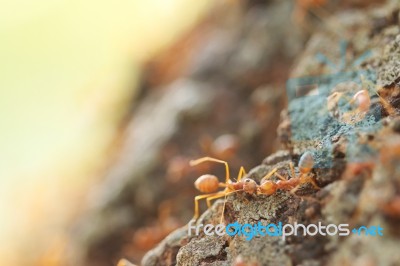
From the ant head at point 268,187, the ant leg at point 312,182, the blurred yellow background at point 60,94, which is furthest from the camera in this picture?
the blurred yellow background at point 60,94

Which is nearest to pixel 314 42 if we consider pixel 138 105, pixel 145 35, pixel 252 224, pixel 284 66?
pixel 284 66

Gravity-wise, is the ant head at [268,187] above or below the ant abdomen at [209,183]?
below

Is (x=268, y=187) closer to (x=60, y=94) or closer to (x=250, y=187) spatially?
(x=250, y=187)

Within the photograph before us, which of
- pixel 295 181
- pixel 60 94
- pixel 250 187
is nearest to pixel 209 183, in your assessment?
pixel 250 187

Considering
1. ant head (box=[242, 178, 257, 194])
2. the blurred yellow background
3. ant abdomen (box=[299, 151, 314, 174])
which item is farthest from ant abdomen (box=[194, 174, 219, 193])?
the blurred yellow background

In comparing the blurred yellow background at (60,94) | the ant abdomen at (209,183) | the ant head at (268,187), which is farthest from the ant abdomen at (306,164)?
the blurred yellow background at (60,94)

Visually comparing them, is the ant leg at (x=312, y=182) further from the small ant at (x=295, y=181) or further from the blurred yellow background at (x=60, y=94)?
the blurred yellow background at (x=60, y=94)
